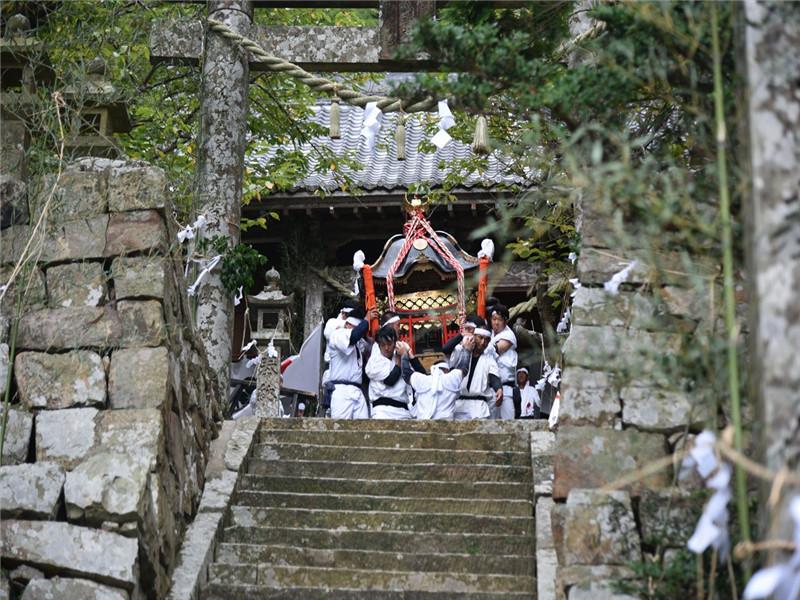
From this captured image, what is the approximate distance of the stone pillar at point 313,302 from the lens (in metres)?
17.7

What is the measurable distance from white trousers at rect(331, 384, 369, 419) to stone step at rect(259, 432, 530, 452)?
2855 millimetres

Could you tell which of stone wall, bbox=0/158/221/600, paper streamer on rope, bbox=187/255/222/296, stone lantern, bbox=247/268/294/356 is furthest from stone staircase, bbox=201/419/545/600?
stone lantern, bbox=247/268/294/356

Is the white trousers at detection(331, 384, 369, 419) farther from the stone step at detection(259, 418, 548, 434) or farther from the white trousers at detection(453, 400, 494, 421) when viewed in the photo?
the stone step at detection(259, 418, 548, 434)

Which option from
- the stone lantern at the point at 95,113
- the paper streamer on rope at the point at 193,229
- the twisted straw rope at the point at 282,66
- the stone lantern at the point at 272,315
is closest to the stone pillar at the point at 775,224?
the twisted straw rope at the point at 282,66

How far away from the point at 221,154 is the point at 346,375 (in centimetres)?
265

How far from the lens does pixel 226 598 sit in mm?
7777

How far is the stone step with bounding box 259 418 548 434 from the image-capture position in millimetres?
9625

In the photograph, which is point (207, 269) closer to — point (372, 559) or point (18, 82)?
point (18, 82)

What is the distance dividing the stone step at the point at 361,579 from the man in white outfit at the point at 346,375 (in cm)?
457

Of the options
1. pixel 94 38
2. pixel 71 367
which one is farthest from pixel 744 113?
pixel 94 38

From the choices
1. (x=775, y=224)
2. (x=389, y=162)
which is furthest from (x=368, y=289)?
(x=775, y=224)

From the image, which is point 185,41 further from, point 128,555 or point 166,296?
point 128,555

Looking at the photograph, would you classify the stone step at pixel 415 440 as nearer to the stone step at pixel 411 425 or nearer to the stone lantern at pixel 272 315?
the stone step at pixel 411 425

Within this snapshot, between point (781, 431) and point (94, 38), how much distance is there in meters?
9.00
